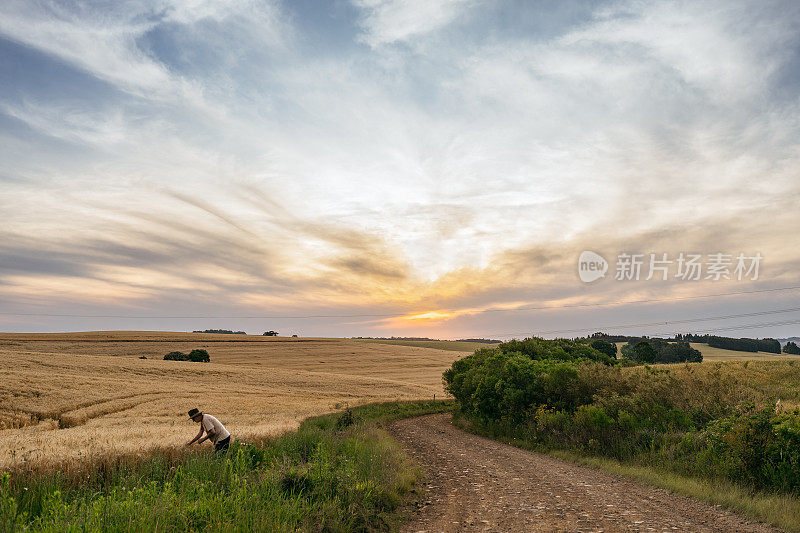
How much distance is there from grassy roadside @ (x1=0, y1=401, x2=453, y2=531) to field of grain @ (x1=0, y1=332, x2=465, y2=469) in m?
1.03

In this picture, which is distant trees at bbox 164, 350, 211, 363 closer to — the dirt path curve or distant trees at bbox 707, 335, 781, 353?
the dirt path curve

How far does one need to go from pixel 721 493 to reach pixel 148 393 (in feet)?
140

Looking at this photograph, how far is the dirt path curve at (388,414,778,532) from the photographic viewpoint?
34.7ft

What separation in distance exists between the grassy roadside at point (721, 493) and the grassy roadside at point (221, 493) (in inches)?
285

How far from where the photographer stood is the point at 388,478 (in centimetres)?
1372

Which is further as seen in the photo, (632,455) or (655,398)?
(655,398)

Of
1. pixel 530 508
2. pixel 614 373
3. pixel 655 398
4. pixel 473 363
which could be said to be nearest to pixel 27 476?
pixel 530 508

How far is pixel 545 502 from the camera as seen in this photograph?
491 inches

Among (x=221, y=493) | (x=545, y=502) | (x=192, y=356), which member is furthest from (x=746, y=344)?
(x=221, y=493)

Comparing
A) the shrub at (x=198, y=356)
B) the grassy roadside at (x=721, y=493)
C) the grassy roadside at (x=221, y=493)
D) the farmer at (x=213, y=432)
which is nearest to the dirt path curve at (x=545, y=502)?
the grassy roadside at (x=721, y=493)

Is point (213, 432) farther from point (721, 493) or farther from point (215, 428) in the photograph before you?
point (721, 493)

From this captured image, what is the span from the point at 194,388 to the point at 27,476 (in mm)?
38600

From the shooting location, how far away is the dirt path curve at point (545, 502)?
10562mm

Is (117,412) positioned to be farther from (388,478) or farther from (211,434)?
(388,478)
